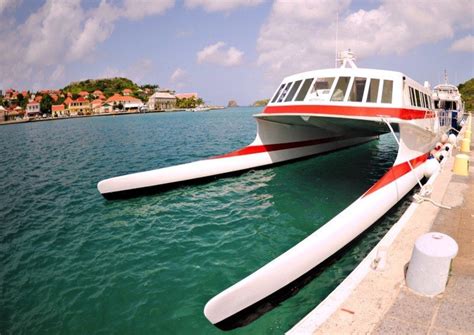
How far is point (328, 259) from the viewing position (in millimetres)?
6289

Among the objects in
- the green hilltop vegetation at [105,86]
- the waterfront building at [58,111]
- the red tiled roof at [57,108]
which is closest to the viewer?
the waterfront building at [58,111]

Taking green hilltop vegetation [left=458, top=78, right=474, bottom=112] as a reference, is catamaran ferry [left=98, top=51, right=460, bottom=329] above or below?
below

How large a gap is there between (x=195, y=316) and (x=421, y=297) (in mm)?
3389

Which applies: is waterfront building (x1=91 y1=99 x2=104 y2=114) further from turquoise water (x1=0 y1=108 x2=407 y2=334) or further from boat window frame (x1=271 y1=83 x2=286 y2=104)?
boat window frame (x1=271 y1=83 x2=286 y2=104)

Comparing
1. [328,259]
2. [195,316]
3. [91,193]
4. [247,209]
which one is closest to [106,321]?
[195,316]

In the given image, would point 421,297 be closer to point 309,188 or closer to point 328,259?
point 328,259

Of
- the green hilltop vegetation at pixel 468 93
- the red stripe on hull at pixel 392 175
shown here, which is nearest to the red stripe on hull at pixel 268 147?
the red stripe on hull at pixel 392 175

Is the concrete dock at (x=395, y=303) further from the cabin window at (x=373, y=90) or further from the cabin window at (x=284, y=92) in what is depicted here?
the cabin window at (x=284, y=92)

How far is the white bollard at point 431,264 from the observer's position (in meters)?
3.95

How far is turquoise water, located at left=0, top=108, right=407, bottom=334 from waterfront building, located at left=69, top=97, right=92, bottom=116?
122m

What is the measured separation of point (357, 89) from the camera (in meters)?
10.7

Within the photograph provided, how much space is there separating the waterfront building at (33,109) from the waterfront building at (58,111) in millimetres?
5286

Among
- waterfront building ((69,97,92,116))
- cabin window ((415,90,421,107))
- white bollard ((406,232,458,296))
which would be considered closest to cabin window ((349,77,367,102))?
cabin window ((415,90,421,107))

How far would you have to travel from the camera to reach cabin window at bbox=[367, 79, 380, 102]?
33.3ft
